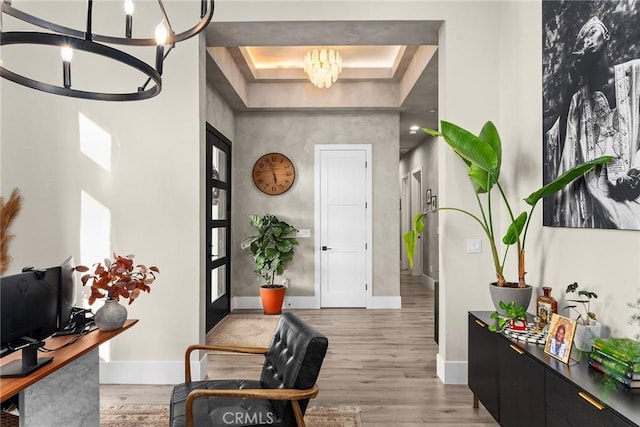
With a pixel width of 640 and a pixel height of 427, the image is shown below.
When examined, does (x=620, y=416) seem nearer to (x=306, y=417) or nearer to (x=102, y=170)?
(x=306, y=417)

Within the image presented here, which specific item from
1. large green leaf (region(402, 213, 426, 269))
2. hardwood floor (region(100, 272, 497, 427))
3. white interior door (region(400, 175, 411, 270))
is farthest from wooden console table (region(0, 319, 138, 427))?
white interior door (region(400, 175, 411, 270))

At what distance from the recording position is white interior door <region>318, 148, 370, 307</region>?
19.4ft

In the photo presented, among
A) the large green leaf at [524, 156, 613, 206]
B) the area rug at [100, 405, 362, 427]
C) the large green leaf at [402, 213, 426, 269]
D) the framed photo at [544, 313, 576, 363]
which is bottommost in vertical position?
the area rug at [100, 405, 362, 427]

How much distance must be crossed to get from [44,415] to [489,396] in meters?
2.44

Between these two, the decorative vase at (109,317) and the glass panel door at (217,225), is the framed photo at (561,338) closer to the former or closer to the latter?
the decorative vase at (109,317)

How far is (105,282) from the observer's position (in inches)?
86.7

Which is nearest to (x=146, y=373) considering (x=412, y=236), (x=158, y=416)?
(x=158, y=416)

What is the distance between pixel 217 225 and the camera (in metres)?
5.14

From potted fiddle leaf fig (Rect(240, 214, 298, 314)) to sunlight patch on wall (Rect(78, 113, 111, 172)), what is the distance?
244 cm

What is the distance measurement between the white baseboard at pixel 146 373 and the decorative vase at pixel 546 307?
8.28 feet

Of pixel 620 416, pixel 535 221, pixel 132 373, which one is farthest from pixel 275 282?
pixel 620 416

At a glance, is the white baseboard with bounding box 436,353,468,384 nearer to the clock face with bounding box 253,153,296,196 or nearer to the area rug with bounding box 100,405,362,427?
the area rug with bounding box 100,405,362,427

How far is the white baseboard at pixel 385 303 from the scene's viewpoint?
19.2ft

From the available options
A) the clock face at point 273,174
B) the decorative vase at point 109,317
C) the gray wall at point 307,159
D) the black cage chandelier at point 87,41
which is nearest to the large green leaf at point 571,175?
the black cage chandelier at point 87,41
